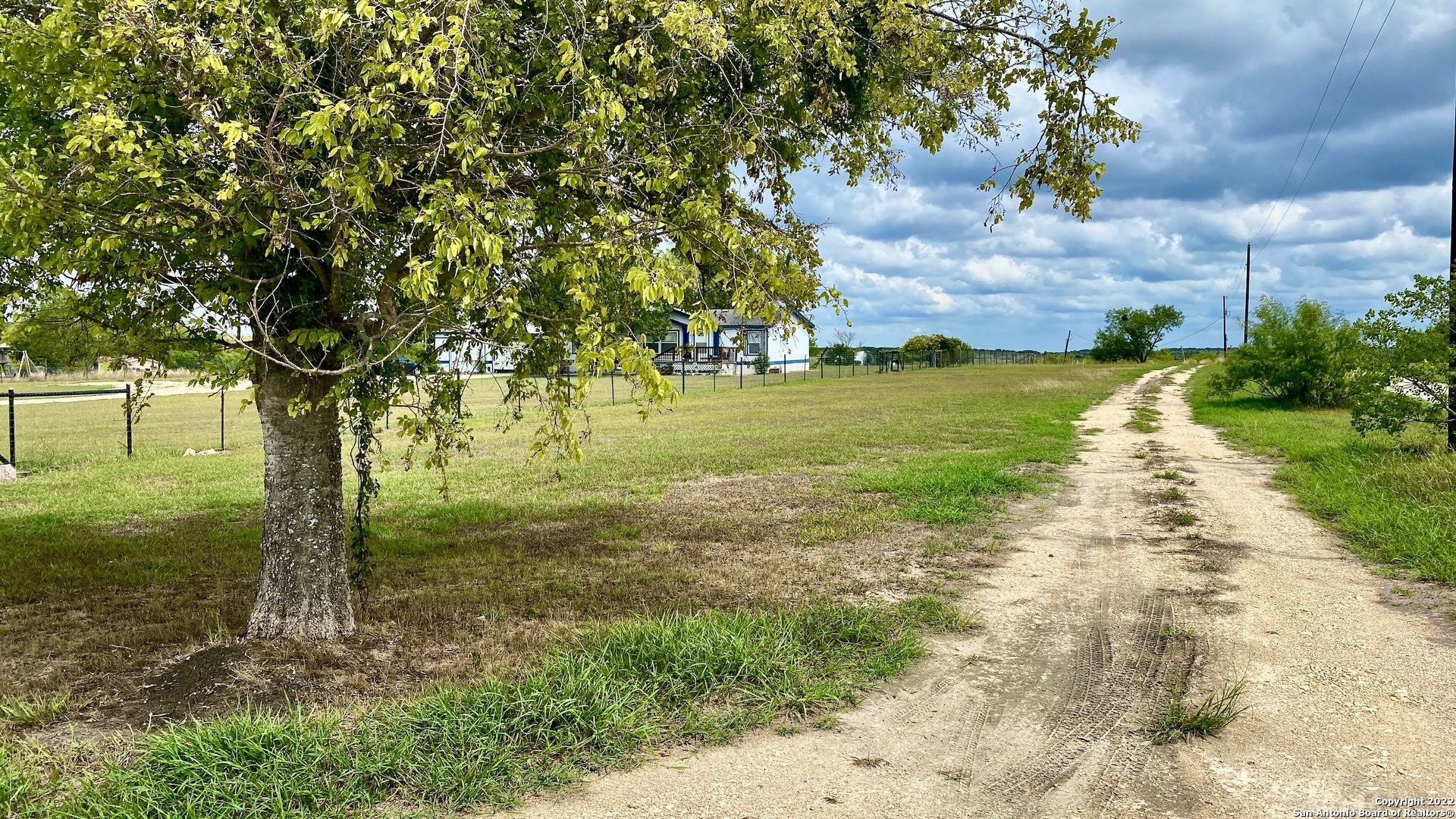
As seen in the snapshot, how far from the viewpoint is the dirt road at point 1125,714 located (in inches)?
137

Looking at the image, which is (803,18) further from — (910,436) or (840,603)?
(910,436)

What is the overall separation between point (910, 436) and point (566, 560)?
38.9 ft


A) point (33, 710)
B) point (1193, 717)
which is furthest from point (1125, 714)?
point (33, 710)

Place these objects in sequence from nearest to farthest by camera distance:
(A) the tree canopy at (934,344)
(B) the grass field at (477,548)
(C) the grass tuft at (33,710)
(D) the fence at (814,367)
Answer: (C) the grass tuft at (33,710)
(B) the grass field at (477,548)
(D) the fence at (814,367)
(A) the tree canopy at (934,344)

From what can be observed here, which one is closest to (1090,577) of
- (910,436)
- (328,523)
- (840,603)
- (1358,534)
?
(840,603)

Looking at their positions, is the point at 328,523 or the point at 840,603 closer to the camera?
the point at 328,523

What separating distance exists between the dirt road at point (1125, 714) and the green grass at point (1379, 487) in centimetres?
55

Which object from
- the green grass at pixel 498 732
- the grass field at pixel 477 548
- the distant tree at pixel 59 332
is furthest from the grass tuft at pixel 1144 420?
the distant tree at pixel 59 332

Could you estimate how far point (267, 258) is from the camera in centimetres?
518

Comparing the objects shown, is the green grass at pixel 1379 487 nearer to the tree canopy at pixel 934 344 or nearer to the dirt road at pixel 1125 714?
the dirt road at pixel 1125 714

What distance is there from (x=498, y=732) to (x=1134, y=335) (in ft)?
322

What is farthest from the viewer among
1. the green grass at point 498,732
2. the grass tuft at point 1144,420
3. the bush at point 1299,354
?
the bush at point 1299,354

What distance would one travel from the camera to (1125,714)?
4293 mm

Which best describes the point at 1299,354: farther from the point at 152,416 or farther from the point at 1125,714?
the point at 152,416
